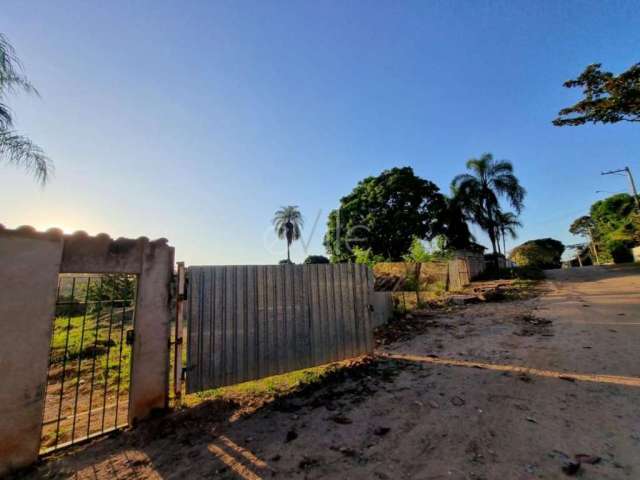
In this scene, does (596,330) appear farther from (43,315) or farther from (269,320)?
(43,315)

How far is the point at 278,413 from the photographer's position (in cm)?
401

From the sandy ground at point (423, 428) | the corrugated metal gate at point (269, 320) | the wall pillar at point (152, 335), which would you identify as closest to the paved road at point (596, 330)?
the sandy ground at point (423, 428)

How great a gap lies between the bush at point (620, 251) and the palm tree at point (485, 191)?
1816cm

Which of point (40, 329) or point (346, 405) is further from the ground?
point (40, 329)

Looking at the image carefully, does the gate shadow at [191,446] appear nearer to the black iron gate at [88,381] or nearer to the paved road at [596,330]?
the black iron gate at [88,381]

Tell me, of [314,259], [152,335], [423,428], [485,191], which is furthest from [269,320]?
[314,259]

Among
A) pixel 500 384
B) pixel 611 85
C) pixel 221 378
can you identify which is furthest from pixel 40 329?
pixel 611 85

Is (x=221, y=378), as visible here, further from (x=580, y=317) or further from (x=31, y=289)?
(x=580, y=317)

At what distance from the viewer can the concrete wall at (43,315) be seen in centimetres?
306

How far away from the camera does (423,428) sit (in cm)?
333

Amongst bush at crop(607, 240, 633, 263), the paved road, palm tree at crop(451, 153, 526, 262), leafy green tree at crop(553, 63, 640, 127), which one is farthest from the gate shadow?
bush at crop(607, 240, 633, 263)

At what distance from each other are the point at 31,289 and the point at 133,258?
1.05m

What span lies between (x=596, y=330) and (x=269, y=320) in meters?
7.64

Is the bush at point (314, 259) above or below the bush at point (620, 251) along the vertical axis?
above
